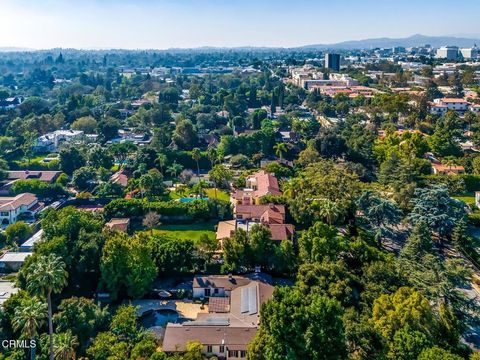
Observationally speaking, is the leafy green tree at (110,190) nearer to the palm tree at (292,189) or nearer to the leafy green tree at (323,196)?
the palm tree at (292,189)

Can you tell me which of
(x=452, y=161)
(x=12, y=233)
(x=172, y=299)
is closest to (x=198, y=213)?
(x=172, y=299)

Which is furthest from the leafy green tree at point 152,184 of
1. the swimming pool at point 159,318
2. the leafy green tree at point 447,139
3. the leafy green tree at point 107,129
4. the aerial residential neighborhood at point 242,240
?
the leafy green tree at point 447,139

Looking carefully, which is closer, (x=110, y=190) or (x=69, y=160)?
(x=110, y=190)

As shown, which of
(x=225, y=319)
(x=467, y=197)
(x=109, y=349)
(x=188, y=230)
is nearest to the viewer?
(x=109, y=349)

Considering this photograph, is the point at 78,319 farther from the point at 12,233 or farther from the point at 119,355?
the point at 12,233

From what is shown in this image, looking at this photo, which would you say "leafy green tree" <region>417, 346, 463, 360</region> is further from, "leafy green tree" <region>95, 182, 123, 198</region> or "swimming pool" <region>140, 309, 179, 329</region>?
"leafy green tree" <region>95, 182, 123, 198</region>

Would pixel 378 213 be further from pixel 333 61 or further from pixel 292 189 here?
pixel 333 61
